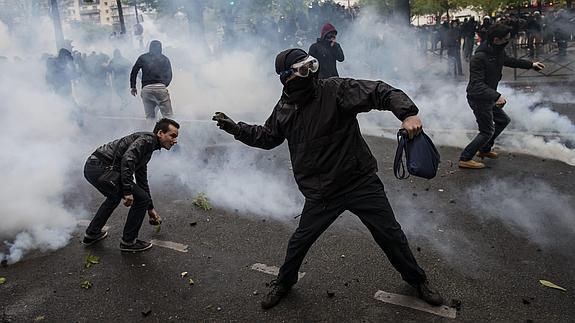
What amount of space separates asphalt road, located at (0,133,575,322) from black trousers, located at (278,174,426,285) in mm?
309

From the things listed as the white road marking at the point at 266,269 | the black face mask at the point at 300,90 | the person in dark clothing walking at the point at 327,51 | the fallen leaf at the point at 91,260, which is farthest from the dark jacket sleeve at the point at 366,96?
the person in dark clothing walking at the point at 327,51

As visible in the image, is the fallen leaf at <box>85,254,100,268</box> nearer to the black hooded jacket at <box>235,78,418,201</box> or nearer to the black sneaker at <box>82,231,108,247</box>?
the black sneaker at <box>82,231,108,247</box>

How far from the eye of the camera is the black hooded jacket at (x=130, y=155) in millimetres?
4234

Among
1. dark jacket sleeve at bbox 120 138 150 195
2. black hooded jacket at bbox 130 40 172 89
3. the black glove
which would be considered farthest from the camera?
black hooded jacket at bbox 130 40 172 89

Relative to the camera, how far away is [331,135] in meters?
3.20

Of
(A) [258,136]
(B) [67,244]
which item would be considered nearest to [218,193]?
(B) [67,244]

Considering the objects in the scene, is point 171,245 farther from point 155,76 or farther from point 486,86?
point 155,76

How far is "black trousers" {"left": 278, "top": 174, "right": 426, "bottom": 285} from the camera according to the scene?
10.7 feet

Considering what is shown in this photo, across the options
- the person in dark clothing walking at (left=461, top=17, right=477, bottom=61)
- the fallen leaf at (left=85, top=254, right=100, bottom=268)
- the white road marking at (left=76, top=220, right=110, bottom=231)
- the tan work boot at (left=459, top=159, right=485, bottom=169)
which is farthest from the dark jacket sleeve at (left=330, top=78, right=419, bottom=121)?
the person in dark clothing walking at (left=461, top=17, right=477, bottom=61)

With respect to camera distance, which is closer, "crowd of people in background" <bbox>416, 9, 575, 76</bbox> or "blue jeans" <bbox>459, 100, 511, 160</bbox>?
"blue jeans" <bbox>459, 100, 511, 160</bbox>

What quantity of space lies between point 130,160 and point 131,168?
0.07m

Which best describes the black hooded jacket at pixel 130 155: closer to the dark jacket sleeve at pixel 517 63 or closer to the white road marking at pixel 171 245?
the white road marking at pixel 171 245

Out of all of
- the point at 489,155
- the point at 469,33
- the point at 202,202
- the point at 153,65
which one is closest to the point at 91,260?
the point at 202,202

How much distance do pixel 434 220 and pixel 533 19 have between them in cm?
1293
